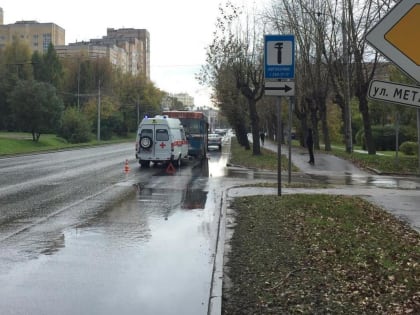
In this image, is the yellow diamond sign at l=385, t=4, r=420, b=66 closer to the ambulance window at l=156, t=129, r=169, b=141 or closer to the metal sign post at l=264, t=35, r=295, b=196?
the metal sign post at l=264, t=35, r=295, b=196

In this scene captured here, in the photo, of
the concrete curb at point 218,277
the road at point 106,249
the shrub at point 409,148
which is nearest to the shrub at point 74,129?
the shrub at point 409,148

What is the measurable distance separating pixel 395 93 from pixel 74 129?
62819 mm

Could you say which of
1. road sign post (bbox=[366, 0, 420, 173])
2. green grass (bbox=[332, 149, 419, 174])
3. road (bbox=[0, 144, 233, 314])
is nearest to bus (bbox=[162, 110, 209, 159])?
green grass (bbox=[332, 149, 419, 174])

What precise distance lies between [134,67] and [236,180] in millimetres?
123997

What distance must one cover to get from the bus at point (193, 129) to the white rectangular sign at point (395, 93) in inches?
1127

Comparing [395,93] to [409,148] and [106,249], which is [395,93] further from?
[409,148]

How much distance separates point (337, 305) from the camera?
5.36 m

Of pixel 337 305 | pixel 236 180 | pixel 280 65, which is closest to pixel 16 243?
pixel 337 305

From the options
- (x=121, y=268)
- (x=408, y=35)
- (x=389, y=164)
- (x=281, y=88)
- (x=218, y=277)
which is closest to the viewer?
(x=408, y=35)

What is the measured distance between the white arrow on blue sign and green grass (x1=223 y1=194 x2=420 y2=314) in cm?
335

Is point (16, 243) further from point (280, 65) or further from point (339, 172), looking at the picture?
point (339, 172)

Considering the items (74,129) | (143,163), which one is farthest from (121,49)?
(143,163)

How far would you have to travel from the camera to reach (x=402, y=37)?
4.24 metres

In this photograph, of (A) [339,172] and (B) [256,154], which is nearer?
(A) [339,172]
